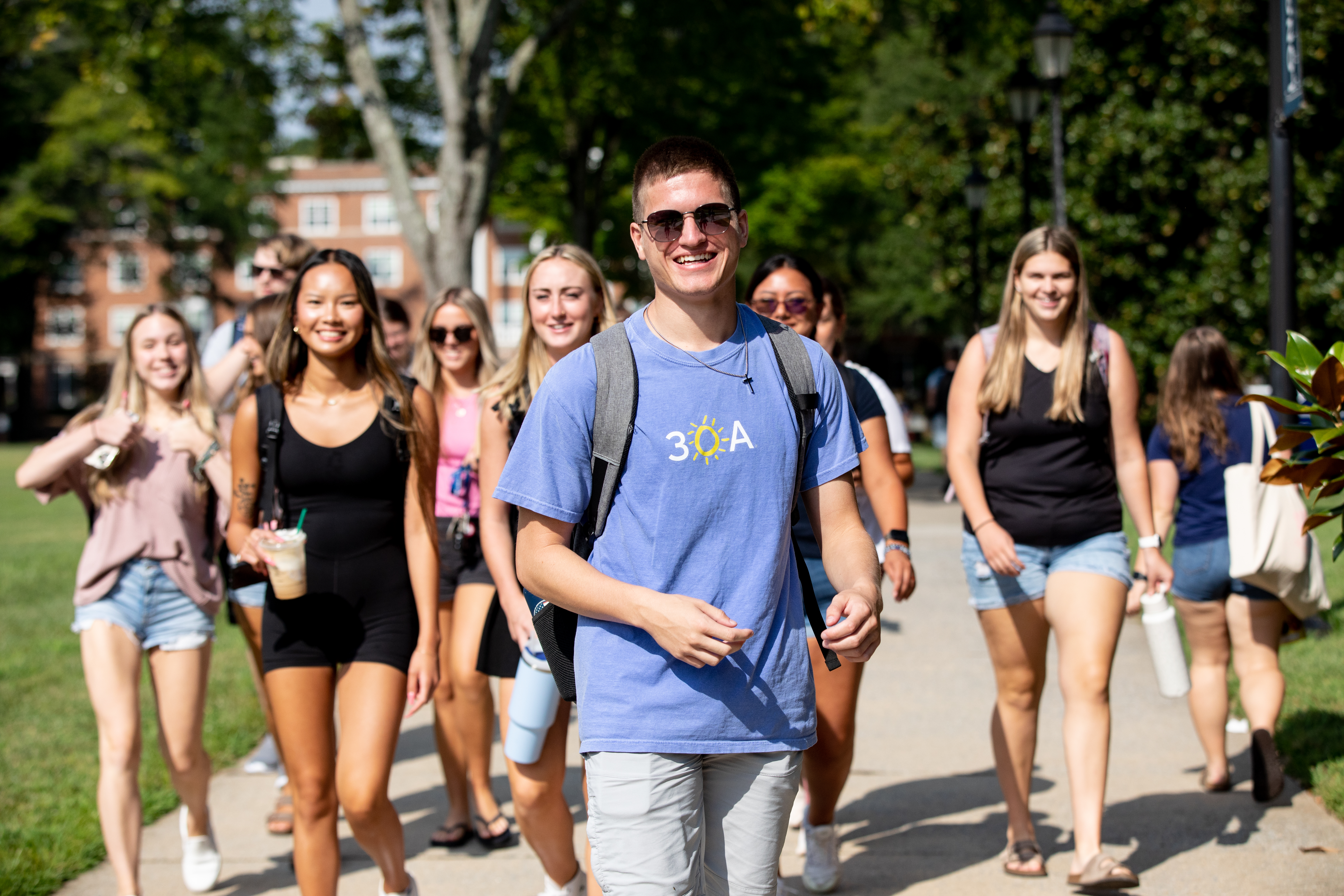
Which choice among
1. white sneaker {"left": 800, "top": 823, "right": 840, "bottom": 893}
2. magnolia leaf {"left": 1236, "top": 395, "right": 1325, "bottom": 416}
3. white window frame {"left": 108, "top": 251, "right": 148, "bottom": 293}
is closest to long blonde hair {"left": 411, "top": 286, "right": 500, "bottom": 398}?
white sneaker {"left": 800, "top": 823, "right": 840, "bottom": 893}

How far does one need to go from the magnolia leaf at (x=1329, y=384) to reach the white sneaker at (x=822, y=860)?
2.15 meters

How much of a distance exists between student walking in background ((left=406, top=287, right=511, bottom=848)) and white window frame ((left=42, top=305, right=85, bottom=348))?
51418 millimetres

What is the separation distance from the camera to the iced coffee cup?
3766 mm

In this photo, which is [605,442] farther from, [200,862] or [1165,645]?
[200,862]

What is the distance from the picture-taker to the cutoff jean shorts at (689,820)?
2518mm

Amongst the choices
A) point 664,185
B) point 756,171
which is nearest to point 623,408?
point 664,185

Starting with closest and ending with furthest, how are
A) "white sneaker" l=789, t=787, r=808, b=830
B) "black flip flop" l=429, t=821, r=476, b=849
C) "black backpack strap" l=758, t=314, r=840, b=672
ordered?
1. "black backpack strap" l=758, t=314, r=840, b=672
2. "black flip flop" l=429, t=821, r=476, b=849
3. "white sneaker" l=789, t=787, r=808, b=830

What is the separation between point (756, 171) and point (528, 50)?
11.1m

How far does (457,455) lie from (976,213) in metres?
15.3

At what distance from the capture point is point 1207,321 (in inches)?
776

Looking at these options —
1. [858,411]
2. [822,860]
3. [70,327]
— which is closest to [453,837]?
[822,860]

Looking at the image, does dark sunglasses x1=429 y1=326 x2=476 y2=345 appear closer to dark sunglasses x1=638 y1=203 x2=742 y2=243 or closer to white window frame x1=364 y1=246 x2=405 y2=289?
dark sunglasses x1=638 y1=203 x2=742 y2=243

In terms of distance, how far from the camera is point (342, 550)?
3.97 metres

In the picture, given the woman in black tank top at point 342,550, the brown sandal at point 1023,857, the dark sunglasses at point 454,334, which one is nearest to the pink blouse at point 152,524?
the woman in black tank top at point 342,550
